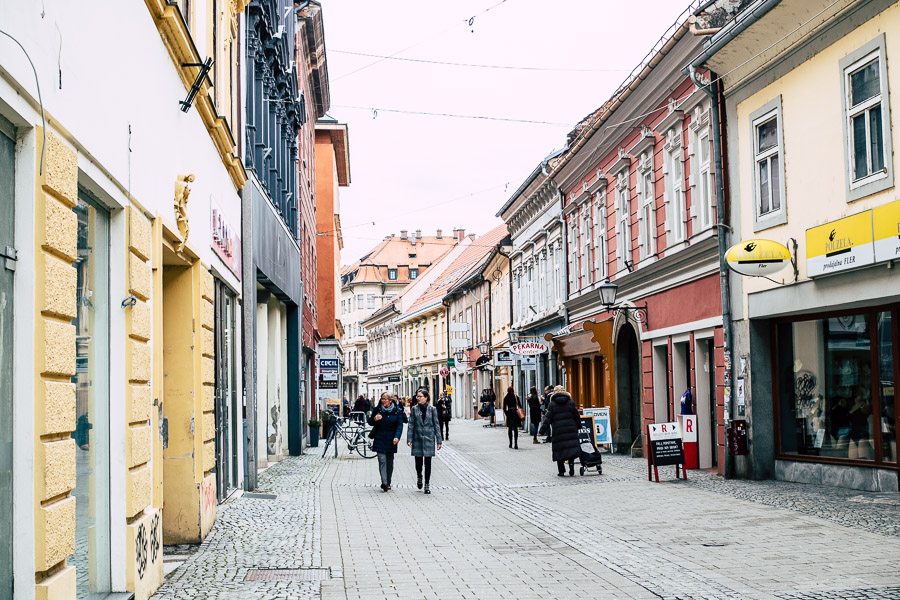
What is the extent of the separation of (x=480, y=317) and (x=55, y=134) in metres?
50.0

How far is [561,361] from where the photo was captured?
3384cm

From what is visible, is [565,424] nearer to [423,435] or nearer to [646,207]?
[423,435]

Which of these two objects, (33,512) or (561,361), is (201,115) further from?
(561,361)

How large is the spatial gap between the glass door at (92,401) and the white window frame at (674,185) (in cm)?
1526

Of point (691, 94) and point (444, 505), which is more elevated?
point (691, 94)

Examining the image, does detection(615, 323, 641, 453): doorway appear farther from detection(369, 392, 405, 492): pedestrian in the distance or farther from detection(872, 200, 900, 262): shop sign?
detection(872, 200, 900, 262): shop sign

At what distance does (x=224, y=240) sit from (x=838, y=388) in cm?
914

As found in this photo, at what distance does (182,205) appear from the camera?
1039 cm

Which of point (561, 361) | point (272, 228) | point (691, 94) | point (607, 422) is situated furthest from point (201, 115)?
point (561, 361)

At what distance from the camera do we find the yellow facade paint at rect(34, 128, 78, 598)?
5191 mm

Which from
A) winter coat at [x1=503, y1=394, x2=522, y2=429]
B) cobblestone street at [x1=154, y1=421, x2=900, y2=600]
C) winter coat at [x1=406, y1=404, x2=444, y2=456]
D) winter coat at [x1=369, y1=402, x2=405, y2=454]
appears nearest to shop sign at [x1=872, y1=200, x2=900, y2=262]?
cobblestone street at [x1=154, y1=421, x2=900, y2=600]

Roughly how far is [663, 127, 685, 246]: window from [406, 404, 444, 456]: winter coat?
21.0ft

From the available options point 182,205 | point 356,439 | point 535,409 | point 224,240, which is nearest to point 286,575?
point 182,205

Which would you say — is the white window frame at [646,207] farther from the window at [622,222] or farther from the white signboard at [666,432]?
the white signboard at [666,432]
